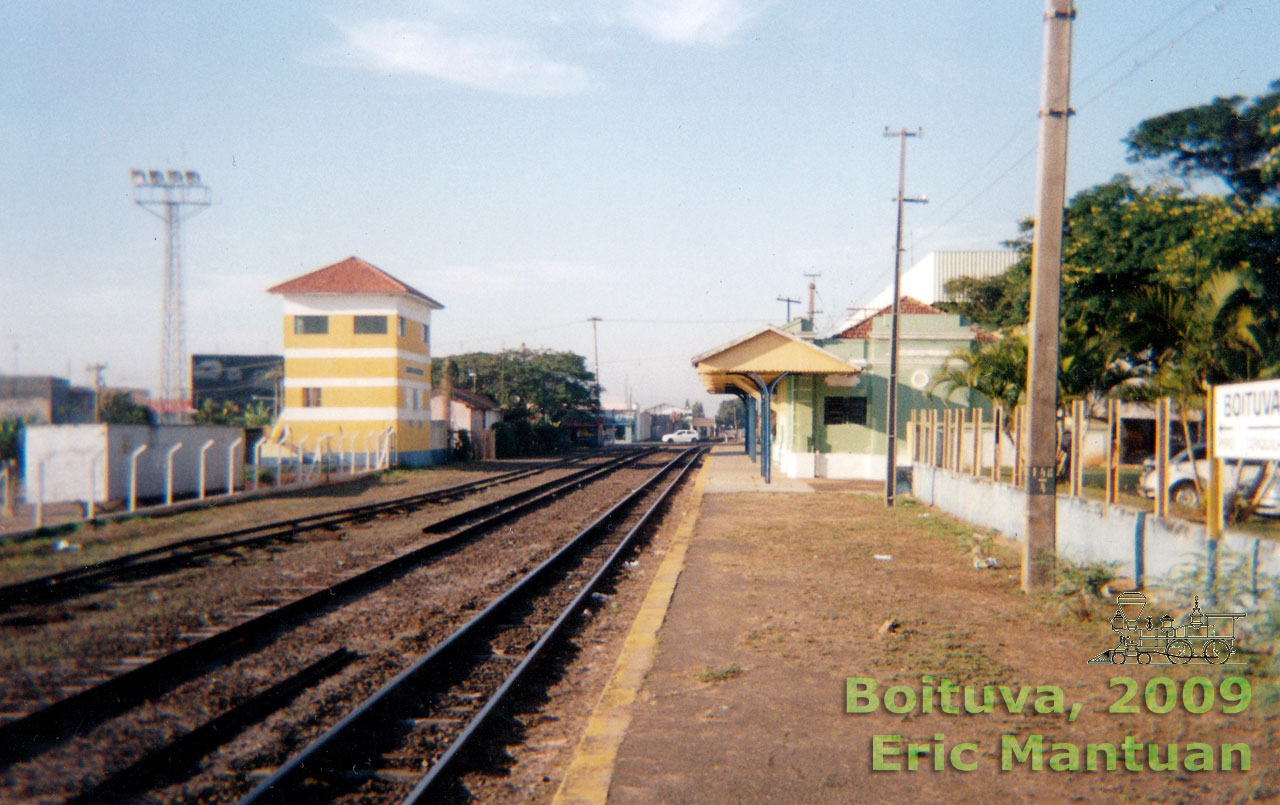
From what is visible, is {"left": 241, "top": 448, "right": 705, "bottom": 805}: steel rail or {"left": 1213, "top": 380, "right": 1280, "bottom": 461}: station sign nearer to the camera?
{"left": 241, "top": 448, "right": 705, "bottom": 805}: steel rail

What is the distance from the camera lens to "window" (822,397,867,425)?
26391 mm

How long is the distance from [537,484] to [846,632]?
63.3 ft

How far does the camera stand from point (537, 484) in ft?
85.3

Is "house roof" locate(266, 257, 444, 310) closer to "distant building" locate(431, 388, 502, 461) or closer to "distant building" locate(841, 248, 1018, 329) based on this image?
"distant building" locate(431, 388, 502, 461)

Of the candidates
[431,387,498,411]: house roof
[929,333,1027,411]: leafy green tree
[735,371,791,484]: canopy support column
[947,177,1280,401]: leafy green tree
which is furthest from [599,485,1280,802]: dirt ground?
[431,387,498,411]: house roof

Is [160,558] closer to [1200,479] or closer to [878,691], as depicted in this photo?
[878,691]

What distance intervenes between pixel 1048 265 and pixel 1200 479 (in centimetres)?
362

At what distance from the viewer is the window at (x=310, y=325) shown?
36344 millimetres

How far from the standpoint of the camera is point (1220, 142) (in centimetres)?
2491

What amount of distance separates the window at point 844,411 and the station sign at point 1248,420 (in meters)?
19.2

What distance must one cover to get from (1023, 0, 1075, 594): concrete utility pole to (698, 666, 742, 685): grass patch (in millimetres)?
3764

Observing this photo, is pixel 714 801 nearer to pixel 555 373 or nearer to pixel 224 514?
pixel 224 514

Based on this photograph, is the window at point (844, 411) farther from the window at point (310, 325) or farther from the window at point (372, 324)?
the window at point (310, 325)

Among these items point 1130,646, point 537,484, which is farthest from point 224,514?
point 1130,646
